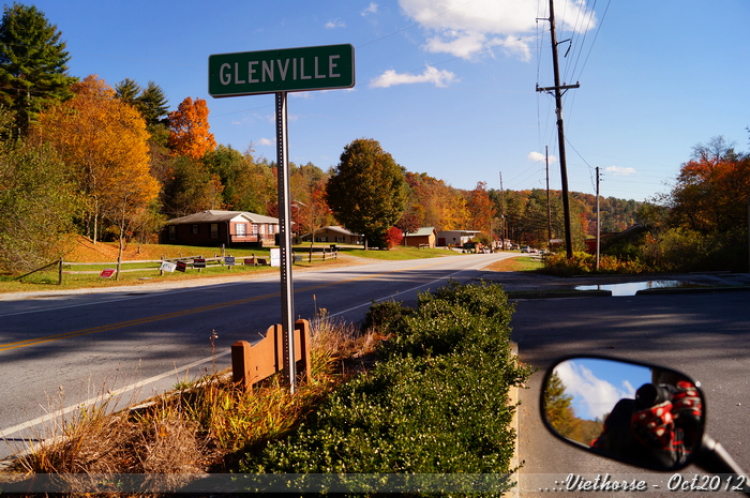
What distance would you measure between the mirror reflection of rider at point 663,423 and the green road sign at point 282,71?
360 centimetres

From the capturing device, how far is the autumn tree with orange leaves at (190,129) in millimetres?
66938

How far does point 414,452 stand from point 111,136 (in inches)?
1625

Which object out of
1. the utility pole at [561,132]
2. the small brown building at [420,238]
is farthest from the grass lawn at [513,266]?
the small brown building at [420,238]

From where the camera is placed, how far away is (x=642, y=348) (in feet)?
25.8

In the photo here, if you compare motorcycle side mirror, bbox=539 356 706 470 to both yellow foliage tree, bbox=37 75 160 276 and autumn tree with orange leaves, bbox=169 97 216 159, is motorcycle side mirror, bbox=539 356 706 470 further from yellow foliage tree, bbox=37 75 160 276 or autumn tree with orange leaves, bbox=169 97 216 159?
autumn tree with orange leaves, bbox=169 97 216 159

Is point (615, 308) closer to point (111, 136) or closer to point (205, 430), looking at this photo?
point (205, 430)

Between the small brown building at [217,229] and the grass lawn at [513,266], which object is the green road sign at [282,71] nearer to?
the grass lawn at [513,266]

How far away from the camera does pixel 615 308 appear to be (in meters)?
12.2

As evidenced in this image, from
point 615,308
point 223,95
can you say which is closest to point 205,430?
point 223,95

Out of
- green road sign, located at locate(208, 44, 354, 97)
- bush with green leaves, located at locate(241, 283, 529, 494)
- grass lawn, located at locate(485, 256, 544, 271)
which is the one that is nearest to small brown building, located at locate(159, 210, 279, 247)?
grass lawn, located at locate(485, 256, 544, 271)

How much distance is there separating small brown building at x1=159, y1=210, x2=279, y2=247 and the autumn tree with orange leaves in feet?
44.9

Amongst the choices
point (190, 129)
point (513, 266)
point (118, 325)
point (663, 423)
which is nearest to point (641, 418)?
point (663, 423)

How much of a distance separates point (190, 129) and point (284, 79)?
227ft

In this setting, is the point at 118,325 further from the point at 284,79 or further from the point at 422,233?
the point at 422,233
